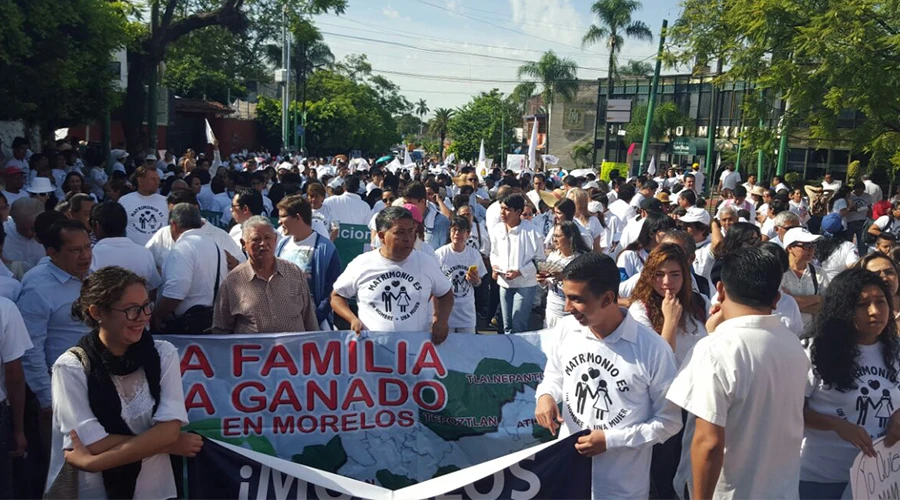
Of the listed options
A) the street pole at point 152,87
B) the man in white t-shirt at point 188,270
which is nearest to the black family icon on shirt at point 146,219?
the man in white t-shirt at point 188,270

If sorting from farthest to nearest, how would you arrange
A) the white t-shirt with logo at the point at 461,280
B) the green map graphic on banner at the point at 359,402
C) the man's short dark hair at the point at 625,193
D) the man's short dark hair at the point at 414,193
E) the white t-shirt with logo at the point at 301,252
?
the man's short dark hair at the point at 625,193, the man's short dark hair at the point at 414,193, the white t-shirt with logo at the point at 461,280, the white t-shirt with logo at the point at 301,252, the green map graphic on banner at the point at 359,402

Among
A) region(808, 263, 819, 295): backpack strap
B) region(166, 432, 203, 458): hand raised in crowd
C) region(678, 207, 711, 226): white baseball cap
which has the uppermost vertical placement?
region(678, 207, 711, 226): white baseball cap

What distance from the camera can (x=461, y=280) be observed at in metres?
7.46

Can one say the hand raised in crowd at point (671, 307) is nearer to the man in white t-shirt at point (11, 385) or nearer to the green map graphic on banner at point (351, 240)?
the man in white t-shirt at point (11, 385)

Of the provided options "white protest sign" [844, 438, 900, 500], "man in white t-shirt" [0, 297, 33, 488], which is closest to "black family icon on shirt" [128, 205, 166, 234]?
"man in white t-shirt" [0, 297, 33, 488]

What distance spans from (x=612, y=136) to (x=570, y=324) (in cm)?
5851

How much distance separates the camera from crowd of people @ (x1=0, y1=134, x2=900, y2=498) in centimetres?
316

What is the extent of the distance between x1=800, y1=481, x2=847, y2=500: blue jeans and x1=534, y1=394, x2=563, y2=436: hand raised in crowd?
123cm

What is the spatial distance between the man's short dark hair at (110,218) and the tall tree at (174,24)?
1697 centimetres

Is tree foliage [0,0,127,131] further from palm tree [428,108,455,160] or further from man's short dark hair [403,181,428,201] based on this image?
palm tree [428,108,455,160]

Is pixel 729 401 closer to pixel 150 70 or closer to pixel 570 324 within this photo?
pixel 570 324

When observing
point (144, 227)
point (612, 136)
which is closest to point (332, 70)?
point (612, 136)

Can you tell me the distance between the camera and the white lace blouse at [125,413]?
10.4 feet

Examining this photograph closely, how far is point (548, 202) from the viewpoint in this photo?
38.7 ft
